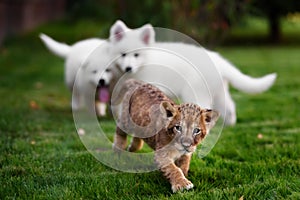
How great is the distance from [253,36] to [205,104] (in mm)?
13511

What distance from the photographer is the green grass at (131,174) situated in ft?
10.0

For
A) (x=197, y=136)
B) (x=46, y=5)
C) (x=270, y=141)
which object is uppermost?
(x=197, y=136)

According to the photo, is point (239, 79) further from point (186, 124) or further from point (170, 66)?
point (186, 124)

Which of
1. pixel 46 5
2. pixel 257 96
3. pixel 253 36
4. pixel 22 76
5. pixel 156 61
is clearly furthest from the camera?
pixel 46 5

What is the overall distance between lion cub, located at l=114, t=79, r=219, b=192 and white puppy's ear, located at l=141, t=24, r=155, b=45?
118 centimetres

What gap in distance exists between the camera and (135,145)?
3.78 m

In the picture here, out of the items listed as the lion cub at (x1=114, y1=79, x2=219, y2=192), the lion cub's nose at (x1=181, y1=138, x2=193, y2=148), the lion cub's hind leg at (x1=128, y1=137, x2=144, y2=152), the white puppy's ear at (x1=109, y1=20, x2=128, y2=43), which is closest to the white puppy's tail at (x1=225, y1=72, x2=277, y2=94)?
the white puppy's ear at (x1=109, y1=20, x2=128, y2=43)

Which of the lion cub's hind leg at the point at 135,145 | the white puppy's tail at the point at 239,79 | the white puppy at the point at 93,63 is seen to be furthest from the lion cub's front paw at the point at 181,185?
the white puppy's tail at the point at 239,79

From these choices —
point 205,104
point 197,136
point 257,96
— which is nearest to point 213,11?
point 257,96

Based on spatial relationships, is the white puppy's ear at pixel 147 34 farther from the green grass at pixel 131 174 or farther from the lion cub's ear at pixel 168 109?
the lion cub's ear at pixel 168 109

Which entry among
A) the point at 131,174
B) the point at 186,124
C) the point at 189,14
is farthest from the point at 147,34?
the point at 189,14

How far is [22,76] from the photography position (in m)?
8.50

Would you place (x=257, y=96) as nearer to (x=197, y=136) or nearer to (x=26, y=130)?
(x=26, y=130)

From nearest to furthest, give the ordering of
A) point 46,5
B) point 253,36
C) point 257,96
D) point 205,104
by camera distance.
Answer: point 205,104, point 257,96, point 253,36, point 46,5
